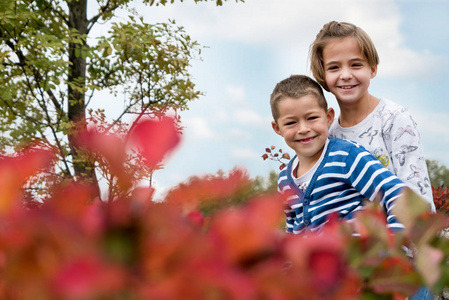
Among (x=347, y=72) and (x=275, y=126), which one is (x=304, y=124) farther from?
(x=347, y=72)

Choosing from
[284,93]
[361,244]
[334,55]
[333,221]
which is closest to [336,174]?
[284,93]

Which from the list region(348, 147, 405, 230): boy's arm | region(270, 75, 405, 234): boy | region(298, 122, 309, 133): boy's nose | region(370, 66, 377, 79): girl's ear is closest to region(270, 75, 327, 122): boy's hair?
region(270, 75, 405, 234): boy

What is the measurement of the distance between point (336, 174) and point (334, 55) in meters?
0.89

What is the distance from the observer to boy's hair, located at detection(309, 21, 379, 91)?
2621mm

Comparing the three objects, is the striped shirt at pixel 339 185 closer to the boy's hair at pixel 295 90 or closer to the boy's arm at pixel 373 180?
the boy's arm at pixel 373 180

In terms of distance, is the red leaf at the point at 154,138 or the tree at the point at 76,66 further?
the tree at the point at 76,66

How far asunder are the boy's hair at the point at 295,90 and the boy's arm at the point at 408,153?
0.44 meters

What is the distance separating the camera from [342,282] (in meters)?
0.49

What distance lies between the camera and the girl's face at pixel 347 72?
2559 mm

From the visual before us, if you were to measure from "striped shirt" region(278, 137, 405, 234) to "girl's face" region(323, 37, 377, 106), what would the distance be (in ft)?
1.62

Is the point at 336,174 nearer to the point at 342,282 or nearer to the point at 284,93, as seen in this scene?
the point at 284,93

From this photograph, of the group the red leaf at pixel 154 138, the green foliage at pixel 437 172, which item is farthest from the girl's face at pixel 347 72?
the green foliage at pixel 437 172

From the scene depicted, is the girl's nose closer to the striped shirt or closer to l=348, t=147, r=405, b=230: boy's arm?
the striped shirt

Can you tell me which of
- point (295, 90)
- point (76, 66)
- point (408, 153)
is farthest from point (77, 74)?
point (408, 153)
